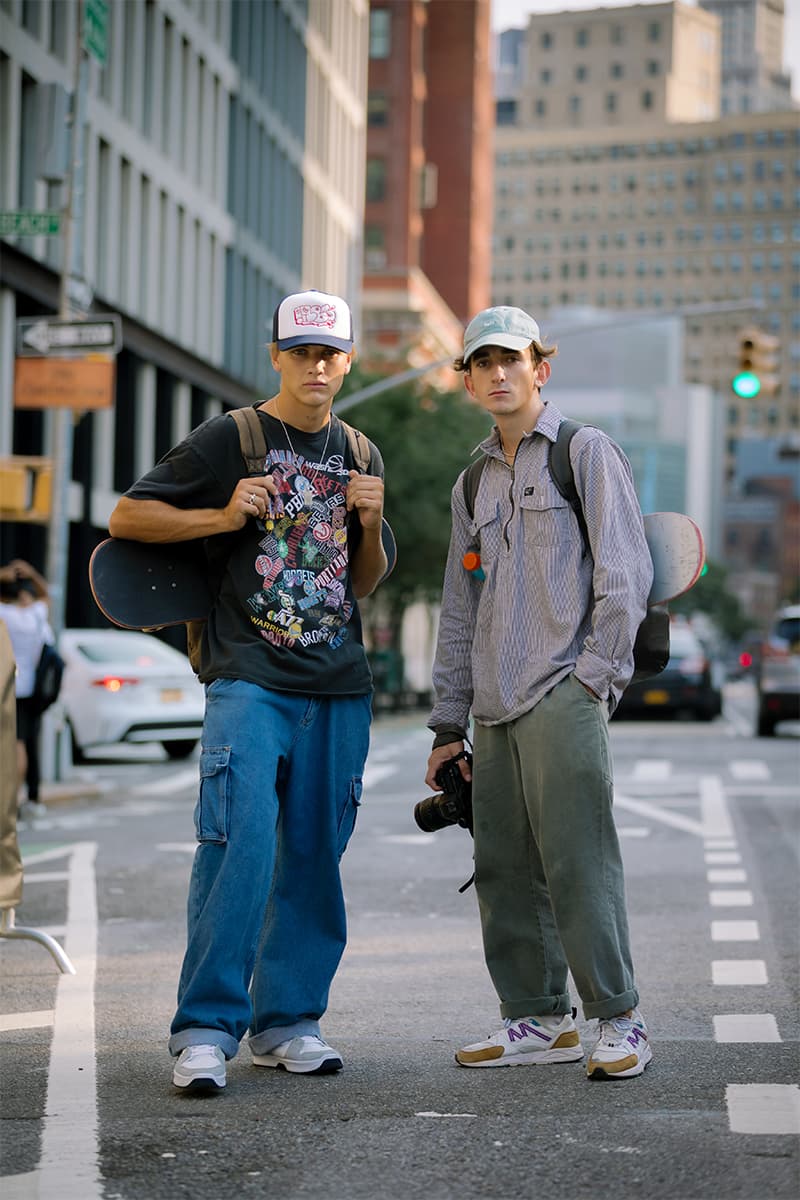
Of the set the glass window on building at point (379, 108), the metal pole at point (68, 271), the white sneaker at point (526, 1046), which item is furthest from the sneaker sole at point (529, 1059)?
the glass window on building at point (379, 108)

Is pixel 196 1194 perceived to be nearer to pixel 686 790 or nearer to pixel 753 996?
pixel 753 996

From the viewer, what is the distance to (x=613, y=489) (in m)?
5.76

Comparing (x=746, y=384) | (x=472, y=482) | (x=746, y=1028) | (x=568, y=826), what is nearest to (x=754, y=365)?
(x=746, y=384)

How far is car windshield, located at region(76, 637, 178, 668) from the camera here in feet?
74.5

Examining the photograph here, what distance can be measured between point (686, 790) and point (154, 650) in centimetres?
677

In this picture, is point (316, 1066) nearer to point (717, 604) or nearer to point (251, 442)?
point (251, 442)

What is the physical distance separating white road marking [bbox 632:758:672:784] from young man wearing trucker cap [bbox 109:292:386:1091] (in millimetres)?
14188

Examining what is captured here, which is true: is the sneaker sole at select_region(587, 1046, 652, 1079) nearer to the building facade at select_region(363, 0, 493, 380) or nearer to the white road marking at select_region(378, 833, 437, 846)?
the white road marking at select_region(378, 833, 437, 846)

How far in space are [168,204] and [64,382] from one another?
25019 mm

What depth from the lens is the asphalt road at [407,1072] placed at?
4.59 metres

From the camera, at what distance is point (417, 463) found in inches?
1784

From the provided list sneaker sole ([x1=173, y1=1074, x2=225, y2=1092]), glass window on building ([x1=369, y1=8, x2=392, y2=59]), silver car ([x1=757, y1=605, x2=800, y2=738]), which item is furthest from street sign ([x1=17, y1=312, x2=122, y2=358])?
glass window on building ([x1=369, y1=8, x2=392, y2=59])

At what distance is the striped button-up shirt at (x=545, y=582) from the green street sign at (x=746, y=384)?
23.8 meters

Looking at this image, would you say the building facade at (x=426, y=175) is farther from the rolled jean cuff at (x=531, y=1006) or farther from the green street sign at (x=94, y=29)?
the rolled jean cuff at (x=531, y=1006)
